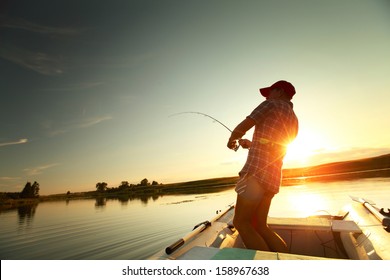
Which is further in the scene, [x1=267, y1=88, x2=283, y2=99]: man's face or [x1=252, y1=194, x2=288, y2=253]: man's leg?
[x1=267, y1=88, x2=283, y2=99]: man's face

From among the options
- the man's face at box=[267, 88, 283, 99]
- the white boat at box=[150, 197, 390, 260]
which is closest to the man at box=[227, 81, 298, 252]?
the man's face at box=[267, 88, 283, 99]

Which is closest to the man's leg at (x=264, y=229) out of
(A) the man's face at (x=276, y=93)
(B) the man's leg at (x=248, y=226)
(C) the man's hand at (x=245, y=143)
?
(B) the man's leg at (x=248, y=226)

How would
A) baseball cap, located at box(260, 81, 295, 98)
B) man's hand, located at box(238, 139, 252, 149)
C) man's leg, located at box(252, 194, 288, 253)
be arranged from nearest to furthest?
Result: man's leg, located at box(252, 194, 288, 253), baseball cap, located at box(260, 81, 295, 98), man's hand, located at box(238, 139, 252, 149)

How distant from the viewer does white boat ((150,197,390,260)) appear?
7.64 feet

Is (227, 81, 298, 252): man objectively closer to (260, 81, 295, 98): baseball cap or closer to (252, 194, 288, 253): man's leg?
(252, 194, 288, 253): man's leg

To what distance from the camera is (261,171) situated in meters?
2.55

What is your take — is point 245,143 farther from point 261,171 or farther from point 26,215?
point 26,215

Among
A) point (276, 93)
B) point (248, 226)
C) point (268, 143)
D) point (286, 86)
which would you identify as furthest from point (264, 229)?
point (286, 86)

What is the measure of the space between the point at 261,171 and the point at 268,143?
0.33m

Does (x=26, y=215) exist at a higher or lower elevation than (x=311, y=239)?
lower

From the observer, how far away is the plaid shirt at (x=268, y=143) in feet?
8.45
